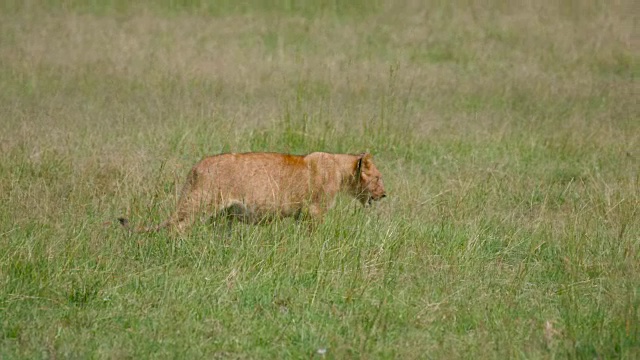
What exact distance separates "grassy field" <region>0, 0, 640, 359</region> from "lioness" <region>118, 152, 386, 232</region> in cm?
22

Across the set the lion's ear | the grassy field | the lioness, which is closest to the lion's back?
the lioness

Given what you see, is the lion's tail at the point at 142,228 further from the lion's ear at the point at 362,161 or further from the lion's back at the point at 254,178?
the lion's ear at the point at 362,161

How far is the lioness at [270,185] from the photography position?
21.7 ft

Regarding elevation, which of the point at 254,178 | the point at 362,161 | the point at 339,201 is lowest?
the point at 339,201

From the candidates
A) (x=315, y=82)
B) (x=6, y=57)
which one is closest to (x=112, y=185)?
(x=315, y=82)

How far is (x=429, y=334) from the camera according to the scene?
5031 millimetres

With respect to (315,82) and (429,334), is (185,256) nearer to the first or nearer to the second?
(429,334)

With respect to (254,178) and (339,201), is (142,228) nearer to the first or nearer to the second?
(254,178)

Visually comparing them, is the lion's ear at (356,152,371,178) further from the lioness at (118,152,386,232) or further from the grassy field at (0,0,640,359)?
the grassy field at (0,0,640,359)

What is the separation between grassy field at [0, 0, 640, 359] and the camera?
5.00m

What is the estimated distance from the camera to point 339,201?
7.16 metres

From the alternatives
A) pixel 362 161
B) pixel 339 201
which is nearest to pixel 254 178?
pixel 339 201

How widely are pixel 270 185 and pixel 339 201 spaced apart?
1.79 feet

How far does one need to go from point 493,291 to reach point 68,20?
1309 centimetres
